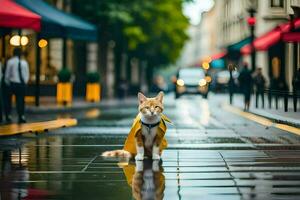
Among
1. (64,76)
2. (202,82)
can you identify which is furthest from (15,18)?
(202,82)

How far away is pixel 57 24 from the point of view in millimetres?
31047

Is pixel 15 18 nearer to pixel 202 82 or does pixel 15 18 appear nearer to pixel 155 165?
pixel 155 165

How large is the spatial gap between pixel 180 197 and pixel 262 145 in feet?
23.8

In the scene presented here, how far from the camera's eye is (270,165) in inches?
470

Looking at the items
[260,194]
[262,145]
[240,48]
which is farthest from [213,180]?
[240,48]

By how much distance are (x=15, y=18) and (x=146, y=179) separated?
1211 centimetres

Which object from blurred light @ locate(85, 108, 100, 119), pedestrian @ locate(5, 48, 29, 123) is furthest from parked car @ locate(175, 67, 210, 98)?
pedestrian @ locate(5, 48, 29, 123)

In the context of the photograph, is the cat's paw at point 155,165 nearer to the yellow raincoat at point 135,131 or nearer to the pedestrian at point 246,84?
the yellow raincoat at point 135,131

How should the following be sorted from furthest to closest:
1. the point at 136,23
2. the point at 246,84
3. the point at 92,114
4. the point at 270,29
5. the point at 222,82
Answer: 1. the point at 222,82
2. the point at 270,29
3. the point at 136,23
4. the point at 246,84
5. the point at 92,114

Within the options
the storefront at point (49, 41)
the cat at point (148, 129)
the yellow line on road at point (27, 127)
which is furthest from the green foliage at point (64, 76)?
the cat at point (148, 129)

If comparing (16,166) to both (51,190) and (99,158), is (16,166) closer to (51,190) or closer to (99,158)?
(99,158)

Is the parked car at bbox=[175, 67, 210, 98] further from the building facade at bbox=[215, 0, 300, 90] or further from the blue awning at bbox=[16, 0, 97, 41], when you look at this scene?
the blue awning at bbox=[16, 0, 97, 41]

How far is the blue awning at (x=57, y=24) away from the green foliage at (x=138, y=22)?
1018 cm

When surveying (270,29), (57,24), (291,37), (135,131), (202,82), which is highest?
(270,29)
